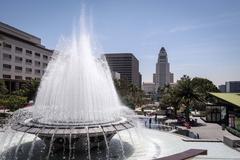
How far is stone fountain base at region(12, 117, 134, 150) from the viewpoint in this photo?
15.0 m

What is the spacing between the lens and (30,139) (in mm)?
21453

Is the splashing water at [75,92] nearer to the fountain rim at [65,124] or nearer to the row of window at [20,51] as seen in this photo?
the fountain rim at [65,124]

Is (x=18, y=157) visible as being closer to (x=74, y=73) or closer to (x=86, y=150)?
(x=86, y=150)

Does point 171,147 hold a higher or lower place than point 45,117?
lower

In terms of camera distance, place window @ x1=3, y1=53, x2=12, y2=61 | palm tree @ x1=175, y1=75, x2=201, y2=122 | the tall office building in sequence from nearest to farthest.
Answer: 1. palm tree @ x1=175, y1=75, x2=201, y2=122
2. window @ x1=3, y1=53, x2=12, y2=61
3. the tall office building

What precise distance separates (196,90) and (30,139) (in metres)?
31.5

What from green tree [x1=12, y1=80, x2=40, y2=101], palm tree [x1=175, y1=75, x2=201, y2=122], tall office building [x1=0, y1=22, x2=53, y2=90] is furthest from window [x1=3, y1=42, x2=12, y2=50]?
palm tree [x1=175, y1=75, x2=201, y2=122]

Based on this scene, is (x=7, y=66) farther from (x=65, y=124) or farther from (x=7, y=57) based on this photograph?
(x=65, y=124)

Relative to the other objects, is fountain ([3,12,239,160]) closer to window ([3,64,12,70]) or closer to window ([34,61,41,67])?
window ([3,64,12,70])

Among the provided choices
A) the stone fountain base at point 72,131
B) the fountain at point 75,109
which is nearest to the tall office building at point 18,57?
the fountain at point 75,109

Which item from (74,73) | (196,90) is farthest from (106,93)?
(196,90)

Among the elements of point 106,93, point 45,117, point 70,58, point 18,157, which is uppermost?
point 70,58

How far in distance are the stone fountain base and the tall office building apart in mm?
64206

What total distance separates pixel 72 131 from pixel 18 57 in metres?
72.3
